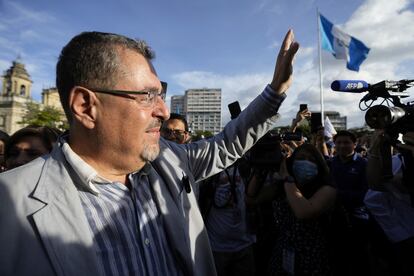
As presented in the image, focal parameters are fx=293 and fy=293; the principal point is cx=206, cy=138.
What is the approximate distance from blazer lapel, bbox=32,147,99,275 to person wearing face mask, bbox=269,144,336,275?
1889 mm

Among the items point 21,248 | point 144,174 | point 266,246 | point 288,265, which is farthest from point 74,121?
point 266,246

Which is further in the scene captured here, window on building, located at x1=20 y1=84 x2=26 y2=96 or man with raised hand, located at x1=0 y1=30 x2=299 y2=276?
Answer: window on building, located at x1=20 y1=84 x2=26 y2=96

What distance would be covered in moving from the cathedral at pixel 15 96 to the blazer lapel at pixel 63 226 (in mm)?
→ 66859

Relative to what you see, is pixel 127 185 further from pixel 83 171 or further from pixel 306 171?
pixel 306 171

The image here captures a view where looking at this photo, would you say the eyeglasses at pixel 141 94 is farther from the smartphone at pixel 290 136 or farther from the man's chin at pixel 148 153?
the smartphone at pixel 290 136

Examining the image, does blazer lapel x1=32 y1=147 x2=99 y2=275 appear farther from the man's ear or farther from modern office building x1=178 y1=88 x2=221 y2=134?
modern office building x1=178 y1=88 x2=221 y2=134

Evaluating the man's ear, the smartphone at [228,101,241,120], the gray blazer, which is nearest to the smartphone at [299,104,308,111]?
the smartphone at [228,101,241,120]

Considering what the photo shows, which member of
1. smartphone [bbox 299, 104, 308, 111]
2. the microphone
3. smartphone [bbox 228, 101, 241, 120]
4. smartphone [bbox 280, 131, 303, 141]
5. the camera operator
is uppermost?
the microphone

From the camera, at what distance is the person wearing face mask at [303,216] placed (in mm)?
2535

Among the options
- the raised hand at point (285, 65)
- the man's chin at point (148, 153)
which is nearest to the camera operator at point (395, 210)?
the raised hand at point (285, 65)

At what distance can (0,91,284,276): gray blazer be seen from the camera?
3.71 feet

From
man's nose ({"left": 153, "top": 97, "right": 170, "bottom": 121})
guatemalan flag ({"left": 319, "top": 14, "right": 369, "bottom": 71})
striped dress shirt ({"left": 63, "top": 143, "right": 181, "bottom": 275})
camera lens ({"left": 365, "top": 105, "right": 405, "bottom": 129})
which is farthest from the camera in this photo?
guatemalan flag ({"left": 319, "top": 14, "right": 369, "bottom": 71})

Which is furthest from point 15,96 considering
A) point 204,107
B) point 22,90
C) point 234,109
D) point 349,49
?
point 234,109

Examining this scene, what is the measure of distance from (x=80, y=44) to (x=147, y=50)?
0.35 metres
